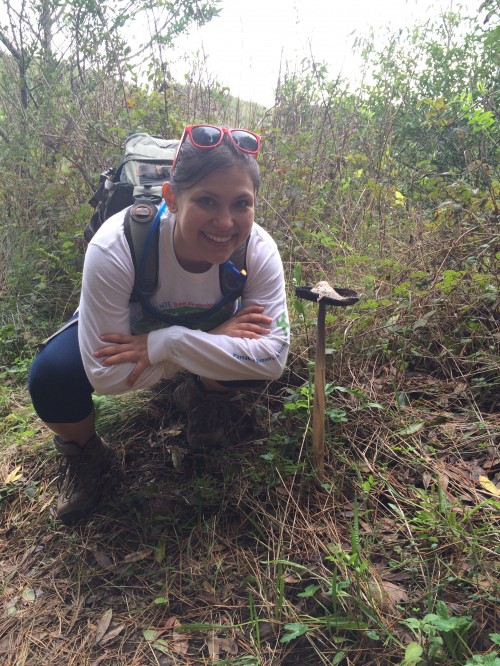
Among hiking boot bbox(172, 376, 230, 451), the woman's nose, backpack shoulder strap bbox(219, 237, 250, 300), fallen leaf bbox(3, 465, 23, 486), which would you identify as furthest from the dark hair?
fallen leaf bbox(3, 465, 23, 486)

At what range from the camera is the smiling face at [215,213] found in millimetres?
1858

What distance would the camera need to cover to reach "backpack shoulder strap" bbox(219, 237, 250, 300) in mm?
2129

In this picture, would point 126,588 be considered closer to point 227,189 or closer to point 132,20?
point 227,189

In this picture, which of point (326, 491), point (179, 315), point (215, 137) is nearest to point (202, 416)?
point (179, 315)

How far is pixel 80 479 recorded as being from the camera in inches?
89.7

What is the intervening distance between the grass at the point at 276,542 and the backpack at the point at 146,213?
2.07ft

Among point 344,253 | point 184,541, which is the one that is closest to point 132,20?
point 344,253

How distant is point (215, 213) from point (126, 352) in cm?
65

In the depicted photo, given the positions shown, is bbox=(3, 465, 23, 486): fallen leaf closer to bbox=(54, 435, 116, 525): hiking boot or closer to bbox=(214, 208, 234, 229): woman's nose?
bbox=(54, 435, 116, 525): hiking boot

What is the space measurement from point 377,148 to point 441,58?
1.11m

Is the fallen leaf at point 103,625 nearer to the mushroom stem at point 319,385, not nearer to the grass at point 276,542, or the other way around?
the grass at point 276,542

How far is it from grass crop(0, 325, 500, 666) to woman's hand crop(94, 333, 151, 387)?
60 cm

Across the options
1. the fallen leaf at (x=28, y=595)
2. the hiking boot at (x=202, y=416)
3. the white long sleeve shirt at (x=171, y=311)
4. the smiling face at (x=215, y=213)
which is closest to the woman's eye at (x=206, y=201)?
the smiling face at (x=215, y=213)

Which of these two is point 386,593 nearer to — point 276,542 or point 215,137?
point 276,542
